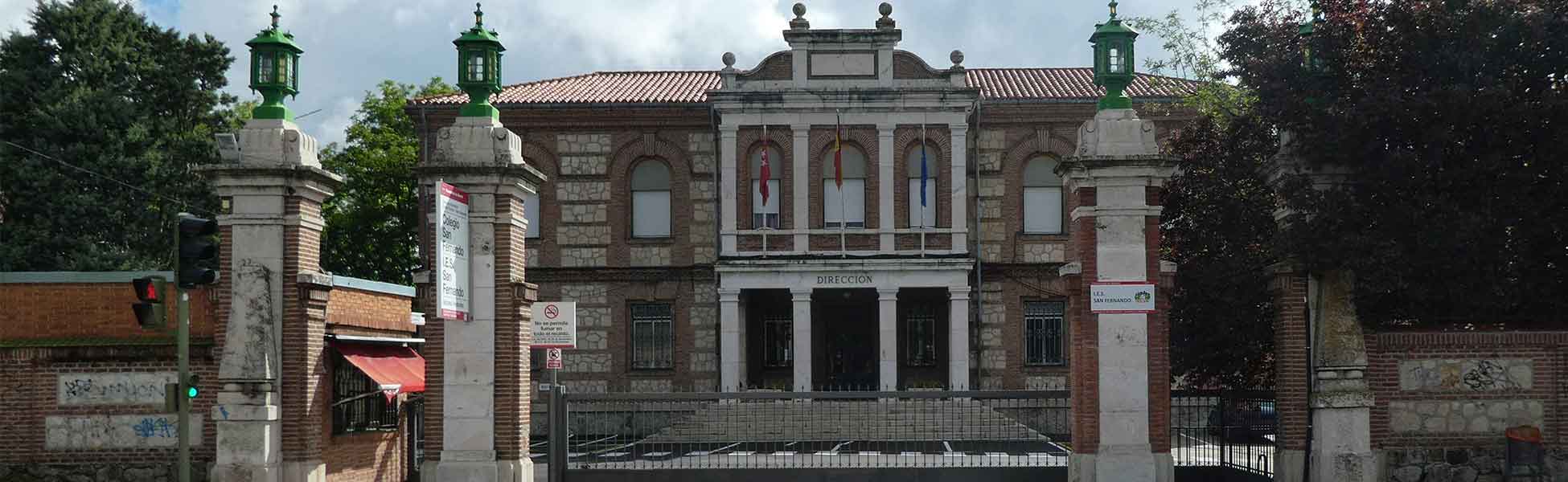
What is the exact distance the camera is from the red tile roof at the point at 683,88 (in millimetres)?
35594

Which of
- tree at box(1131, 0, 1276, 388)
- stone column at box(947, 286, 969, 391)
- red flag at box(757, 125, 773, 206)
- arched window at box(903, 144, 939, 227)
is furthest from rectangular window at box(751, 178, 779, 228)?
tree at box(1131, 0, 1276, 388)

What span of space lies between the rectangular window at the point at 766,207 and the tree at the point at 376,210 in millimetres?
11871

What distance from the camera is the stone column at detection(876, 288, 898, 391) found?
110 ft

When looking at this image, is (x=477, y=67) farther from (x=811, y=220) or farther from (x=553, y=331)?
(x=811, y=220)

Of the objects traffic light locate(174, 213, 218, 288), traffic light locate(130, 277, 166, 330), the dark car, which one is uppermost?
traffic light locate(174, 213, 218, 288)

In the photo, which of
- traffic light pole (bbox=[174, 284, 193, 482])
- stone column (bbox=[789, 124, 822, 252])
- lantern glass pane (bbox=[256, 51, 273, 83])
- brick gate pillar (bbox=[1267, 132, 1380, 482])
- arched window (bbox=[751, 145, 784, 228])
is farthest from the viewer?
arched window (bbox=[751, 145, 784, 228])

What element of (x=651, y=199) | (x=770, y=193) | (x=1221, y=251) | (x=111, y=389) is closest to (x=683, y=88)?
(x=651, y=199)

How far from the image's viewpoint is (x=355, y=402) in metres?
18.2

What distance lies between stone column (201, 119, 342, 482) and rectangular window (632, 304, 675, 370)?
19423 mm

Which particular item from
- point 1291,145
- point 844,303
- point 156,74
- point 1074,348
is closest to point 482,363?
point 1074,348

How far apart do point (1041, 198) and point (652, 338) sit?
9476mm

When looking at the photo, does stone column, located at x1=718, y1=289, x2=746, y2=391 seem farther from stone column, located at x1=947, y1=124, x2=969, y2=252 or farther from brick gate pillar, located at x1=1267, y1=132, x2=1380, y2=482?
brick gate pillar, located at x1=1267, y1=132, x2=1380, y2=482

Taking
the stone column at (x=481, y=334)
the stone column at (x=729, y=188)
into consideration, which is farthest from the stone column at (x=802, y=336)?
the stone column at (x=481, y=334)

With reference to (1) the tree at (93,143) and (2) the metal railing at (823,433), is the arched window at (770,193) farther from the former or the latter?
(1) the tree at (93,143)
